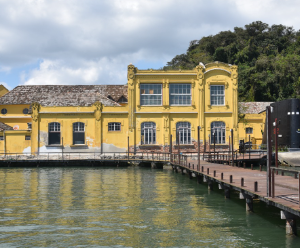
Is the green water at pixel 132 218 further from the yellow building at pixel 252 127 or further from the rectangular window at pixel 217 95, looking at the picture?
the yellow building at pixel 252 127

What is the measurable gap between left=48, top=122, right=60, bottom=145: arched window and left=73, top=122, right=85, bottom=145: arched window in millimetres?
1951

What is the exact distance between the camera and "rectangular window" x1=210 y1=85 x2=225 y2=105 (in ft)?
179

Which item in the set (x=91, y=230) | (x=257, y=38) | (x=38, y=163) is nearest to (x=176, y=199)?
(x=91, y=230)

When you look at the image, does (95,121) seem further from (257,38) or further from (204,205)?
(257,38)

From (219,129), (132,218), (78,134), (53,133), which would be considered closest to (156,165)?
(219,129)

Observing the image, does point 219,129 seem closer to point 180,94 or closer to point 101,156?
point 180,94

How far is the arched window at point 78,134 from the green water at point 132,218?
22.1 meters

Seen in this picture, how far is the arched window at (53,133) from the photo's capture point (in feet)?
178

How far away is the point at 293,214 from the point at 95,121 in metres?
39.2

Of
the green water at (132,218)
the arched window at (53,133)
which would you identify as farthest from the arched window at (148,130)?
the green water at (132,218)

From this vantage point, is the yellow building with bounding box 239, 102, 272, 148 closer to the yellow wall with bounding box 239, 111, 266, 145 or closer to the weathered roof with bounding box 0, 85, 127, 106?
the yellow wall with bounding box 239, 111, 266, 145

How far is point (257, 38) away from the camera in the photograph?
326ft

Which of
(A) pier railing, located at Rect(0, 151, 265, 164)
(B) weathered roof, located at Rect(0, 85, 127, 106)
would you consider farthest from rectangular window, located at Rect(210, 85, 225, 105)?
(B) weathered roof, located at Rect(0, 85, 127, 106)

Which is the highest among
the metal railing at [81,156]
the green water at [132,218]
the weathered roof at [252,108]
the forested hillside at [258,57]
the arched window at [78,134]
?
the forested hillside at [258,57]
